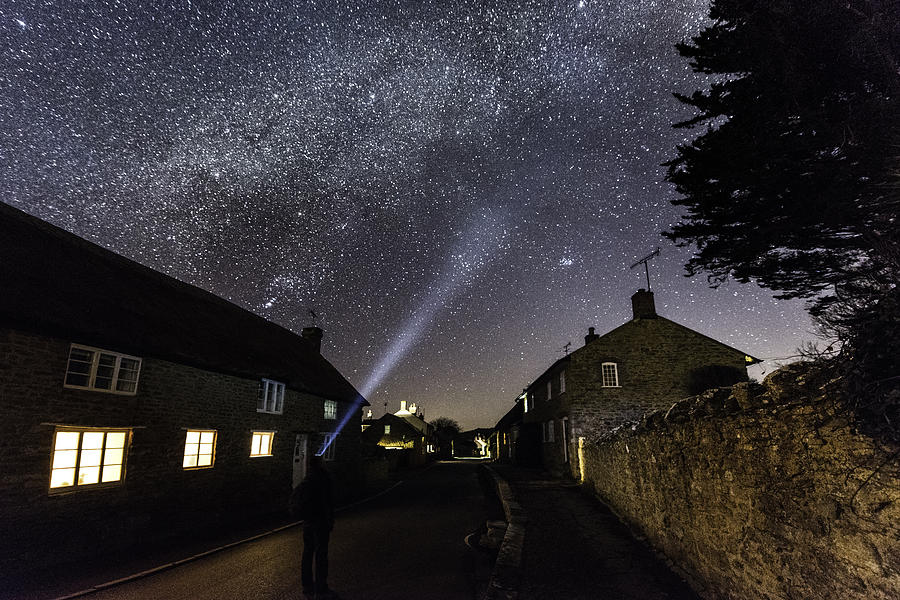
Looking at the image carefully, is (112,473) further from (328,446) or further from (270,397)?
(328,446)

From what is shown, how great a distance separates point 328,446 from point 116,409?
14.2 metres

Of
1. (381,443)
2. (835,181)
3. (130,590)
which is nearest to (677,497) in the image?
(835,181)

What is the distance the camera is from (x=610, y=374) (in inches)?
1004

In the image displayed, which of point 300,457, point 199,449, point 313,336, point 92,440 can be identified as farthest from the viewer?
point 313,336

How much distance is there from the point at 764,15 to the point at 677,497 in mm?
7539

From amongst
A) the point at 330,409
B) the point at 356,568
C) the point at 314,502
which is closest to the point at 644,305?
the point at 330,409

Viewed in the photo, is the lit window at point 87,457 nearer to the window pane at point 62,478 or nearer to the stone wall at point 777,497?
→ the window pane at point 62,478

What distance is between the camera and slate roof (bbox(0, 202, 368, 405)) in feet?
32.7

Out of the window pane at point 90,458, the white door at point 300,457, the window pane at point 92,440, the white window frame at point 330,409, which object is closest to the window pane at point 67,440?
the window pane at point 92,440

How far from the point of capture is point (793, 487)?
4590mm

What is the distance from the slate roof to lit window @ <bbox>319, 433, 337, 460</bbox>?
373 cm

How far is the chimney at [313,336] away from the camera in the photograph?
31.3 m

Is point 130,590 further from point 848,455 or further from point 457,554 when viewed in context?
point 848,455

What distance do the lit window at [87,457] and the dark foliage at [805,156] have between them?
13376mm
